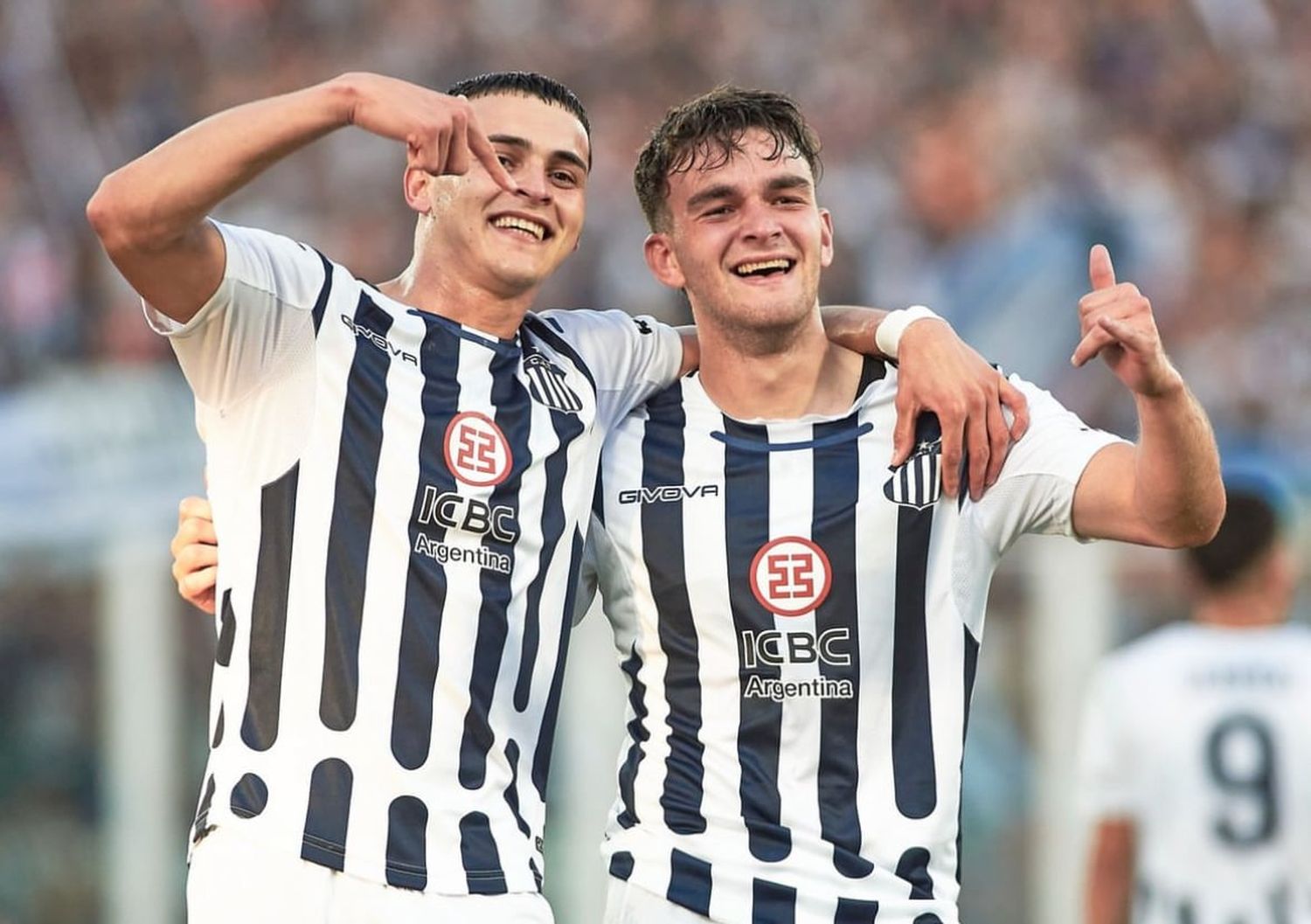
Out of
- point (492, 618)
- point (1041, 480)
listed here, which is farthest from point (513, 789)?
point (1041, 480)

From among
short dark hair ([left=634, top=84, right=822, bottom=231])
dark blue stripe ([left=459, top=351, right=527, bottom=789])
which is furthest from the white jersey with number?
dark blue stripe ([left=459, top=351, right=527, bottom=789])

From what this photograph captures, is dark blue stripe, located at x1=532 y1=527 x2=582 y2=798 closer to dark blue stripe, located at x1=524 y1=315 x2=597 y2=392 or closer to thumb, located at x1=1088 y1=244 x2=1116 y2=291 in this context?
dark blue stripe, located at x1=524 y1=315 x2=597 y2=392

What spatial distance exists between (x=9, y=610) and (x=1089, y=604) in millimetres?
4974

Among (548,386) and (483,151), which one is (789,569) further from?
(483,151)

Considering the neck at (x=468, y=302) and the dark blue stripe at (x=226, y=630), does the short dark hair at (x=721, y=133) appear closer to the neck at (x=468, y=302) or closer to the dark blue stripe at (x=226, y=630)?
the neck at (x=468, y=302)

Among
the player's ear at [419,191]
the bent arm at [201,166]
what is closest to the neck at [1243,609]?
the player's ear at [419,191]

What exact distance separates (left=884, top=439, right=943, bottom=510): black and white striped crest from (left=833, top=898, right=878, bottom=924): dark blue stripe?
2.60ft

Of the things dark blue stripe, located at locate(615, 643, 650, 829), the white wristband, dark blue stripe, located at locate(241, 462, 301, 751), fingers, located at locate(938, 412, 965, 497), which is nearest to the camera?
dark blue stripe, located at locate(241, 462, 301, 751)

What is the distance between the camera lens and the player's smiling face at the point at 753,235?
408 cm

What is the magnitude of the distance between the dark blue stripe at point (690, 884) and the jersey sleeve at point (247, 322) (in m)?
1.23

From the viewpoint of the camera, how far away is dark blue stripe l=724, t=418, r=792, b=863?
12.6ft

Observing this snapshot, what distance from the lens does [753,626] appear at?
3.93 m

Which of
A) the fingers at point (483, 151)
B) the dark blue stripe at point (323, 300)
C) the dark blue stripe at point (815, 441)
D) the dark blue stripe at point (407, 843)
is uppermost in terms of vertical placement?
the fingers at point (483, 151)

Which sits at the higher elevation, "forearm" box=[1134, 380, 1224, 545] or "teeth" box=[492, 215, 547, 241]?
"teeth" box=[492, 215, 547, 241]
